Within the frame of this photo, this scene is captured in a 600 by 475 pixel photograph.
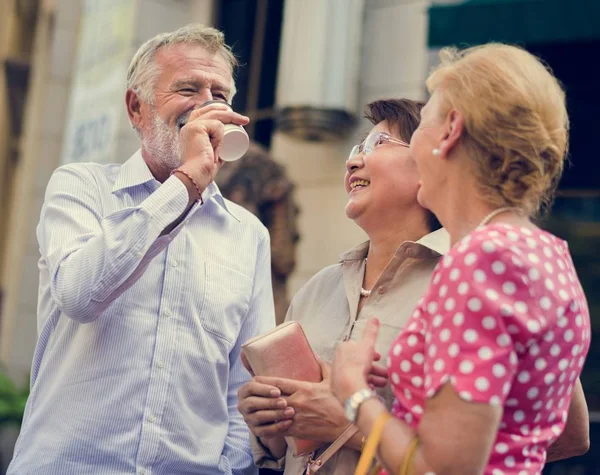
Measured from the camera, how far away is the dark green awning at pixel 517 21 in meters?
6.23

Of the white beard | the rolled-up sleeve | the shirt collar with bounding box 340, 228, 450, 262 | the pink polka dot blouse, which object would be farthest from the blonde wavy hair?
the white beard

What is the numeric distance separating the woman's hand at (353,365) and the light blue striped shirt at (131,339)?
77cm

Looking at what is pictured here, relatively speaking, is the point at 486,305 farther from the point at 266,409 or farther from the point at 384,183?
the point at 384,183

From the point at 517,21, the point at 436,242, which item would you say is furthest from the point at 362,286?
the point at 517,21

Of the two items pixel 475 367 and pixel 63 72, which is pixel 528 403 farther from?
pixel 63 72

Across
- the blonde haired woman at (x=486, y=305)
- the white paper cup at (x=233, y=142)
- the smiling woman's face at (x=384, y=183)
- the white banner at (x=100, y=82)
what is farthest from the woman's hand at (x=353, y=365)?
the white banner at (x=100, y=82)

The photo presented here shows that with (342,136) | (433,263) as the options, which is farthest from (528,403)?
(342,136)

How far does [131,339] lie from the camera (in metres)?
2.67

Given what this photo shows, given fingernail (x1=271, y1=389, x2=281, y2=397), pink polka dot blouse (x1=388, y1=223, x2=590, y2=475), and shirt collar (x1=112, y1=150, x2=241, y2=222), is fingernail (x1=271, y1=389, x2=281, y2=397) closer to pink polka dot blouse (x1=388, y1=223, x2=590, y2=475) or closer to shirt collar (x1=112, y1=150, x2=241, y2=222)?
pink polka dot blouse (x1=388, y1=223, x2=590, y2=475)

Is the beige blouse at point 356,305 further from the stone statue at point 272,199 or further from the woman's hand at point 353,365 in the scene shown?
the stone statue at point 272,199

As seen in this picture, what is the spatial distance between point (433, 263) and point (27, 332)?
9496mm

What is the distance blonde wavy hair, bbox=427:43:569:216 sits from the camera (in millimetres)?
1864

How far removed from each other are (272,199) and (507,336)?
5.73 metres

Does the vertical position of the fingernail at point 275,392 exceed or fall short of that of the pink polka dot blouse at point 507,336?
it falls short
